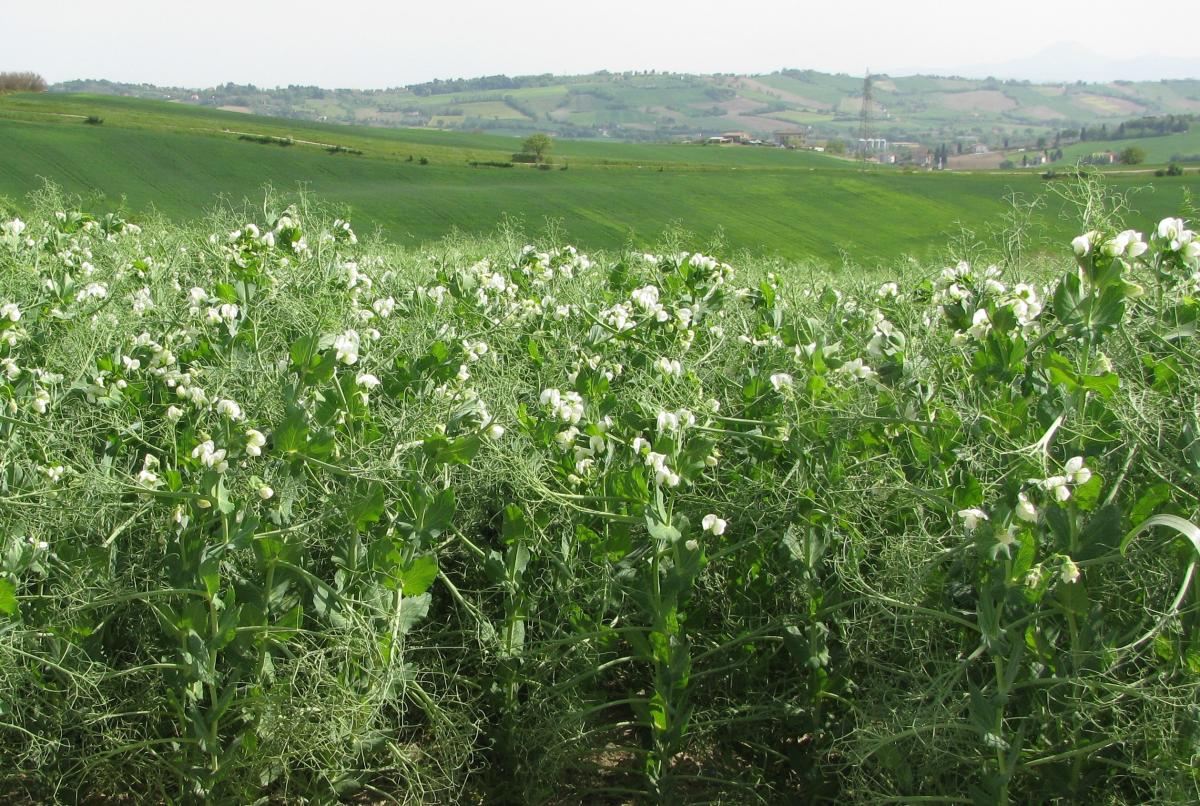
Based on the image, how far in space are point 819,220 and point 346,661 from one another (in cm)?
5616

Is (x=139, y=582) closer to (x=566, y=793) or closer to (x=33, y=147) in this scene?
(x=566, y=793)

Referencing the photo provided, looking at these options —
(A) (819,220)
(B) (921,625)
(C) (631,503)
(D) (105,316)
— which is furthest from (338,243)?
(A) (819,220)

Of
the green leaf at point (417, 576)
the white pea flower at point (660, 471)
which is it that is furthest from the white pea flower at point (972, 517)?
the green leaf at point (417, 576)

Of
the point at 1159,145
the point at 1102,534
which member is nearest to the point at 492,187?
the point at 1102,534

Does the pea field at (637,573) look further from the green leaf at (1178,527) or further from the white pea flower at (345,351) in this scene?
the green leaf at (1178,527)

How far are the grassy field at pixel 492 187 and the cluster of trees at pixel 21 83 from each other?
91.5ft

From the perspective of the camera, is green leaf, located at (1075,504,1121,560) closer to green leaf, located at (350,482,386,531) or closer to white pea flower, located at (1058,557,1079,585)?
white pea flower, located at (1058,557,1079,585)

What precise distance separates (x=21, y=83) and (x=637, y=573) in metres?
123

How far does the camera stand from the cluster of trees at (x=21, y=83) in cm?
10212

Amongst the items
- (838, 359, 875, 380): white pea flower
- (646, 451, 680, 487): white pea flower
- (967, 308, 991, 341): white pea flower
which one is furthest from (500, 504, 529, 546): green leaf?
(967, 308, 991, 341): white pea flower

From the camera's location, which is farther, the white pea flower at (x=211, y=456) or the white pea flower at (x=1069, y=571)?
the white pea flower at (x=211, y=456)

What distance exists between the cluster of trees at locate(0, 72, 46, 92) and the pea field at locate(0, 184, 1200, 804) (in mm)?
110995

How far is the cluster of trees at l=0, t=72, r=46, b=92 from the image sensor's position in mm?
102125

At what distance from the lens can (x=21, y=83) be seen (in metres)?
107
